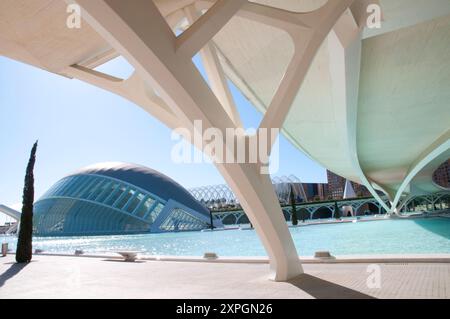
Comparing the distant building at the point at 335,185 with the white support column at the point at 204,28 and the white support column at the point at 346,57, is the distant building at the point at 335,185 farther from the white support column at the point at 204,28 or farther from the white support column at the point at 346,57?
the white support column at the point at 204,28

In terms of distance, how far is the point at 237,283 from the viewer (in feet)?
19.7

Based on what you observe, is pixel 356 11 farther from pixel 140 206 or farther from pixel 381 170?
pixel 140 206

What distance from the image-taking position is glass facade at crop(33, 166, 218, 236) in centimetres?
3850

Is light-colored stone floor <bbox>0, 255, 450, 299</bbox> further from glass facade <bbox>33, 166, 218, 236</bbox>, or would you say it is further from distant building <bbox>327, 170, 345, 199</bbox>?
distant building <bbox>327, 170, 345, 199</bbox>

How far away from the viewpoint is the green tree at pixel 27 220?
1280cm

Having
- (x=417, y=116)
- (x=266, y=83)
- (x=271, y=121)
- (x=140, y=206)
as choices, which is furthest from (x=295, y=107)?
(x=140, y=206)

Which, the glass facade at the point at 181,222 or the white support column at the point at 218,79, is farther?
the glass facade at the point at 181,222

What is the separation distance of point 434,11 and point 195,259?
8.77 m

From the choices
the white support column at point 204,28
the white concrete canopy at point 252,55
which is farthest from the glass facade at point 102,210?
the white support column at point 204,28

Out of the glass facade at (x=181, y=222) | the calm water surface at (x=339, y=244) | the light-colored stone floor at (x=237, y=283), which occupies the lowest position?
the glass facade at (x=181, y=222)

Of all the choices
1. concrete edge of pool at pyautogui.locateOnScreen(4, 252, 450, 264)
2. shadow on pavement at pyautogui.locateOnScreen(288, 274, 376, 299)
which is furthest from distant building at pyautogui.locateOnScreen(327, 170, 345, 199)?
shadow on pavement at pyautogui.locateOnScreen(288, 274, 376, 299)

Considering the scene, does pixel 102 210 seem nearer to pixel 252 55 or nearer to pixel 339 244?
pixel 339 244

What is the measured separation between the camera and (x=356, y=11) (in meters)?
7.12

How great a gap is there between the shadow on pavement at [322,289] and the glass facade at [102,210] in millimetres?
35010
